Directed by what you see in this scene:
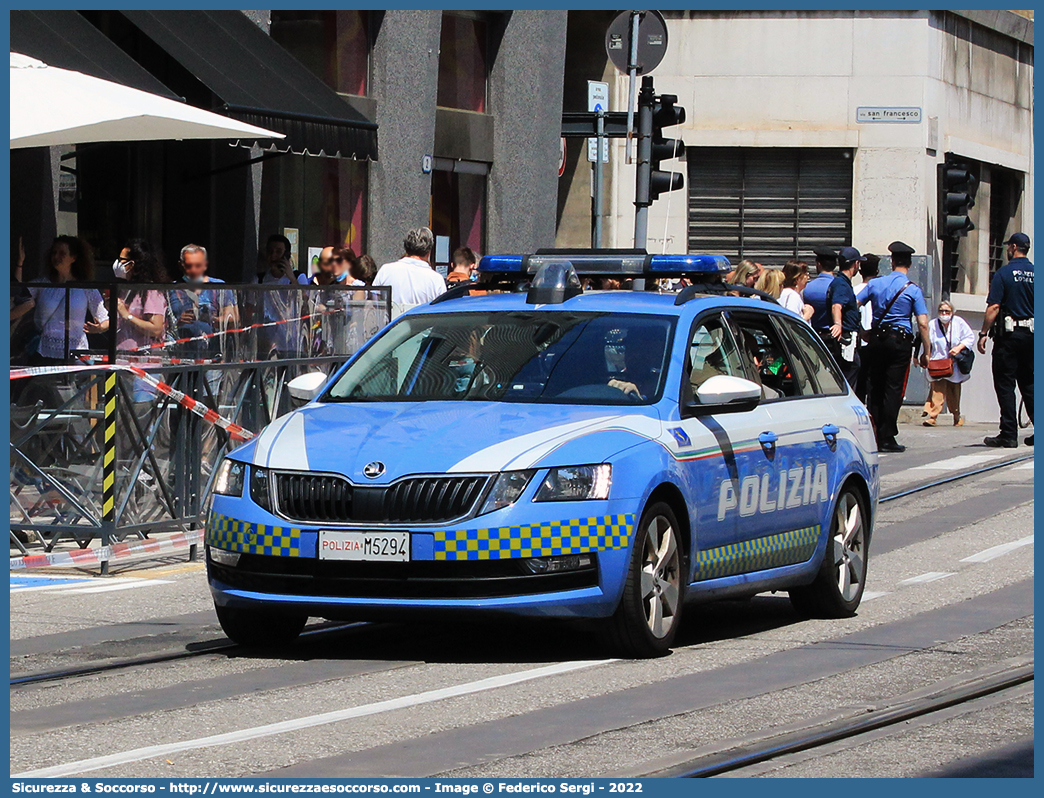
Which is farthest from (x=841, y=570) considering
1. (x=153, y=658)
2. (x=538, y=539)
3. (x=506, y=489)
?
(x=153, y=658)

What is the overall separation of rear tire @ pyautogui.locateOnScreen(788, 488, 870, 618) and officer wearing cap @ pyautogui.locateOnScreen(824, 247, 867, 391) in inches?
352

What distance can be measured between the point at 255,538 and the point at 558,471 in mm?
1302

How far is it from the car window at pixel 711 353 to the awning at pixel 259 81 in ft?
31.4

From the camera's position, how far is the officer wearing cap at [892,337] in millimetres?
20375

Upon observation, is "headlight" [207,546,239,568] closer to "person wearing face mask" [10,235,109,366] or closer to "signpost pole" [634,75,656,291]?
"person wearing face mask" [10,235,109,366]

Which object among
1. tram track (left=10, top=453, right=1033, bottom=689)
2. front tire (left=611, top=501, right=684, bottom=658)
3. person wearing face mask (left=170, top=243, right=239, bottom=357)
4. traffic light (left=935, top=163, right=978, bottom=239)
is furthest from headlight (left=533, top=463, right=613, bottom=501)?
traffic light (left=935, top=163, right=978, bottom=239)

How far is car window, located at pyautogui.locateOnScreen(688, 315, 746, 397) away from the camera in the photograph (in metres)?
9.41

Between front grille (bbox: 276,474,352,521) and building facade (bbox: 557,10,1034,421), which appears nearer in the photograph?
front grille (bbox: 276,474,352,521)

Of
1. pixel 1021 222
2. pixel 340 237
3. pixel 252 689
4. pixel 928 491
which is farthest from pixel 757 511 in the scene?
pixel 1021 222

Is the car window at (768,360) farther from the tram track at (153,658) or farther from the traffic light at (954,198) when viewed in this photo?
the traffic light at (954,198)

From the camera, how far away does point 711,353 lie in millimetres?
9602

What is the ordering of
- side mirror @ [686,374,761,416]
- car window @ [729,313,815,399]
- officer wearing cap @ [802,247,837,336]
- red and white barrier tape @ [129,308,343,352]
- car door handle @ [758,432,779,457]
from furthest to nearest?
officer wearing cap @ [802,247,837,336], red and white barrier tape @ [129,308,343,352], car window @ [729,313,815,399], car door handle @ [758,432,779,457], side mirror @ [686,374,761,416]

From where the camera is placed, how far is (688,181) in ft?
110

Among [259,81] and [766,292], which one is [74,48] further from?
[766,292]
